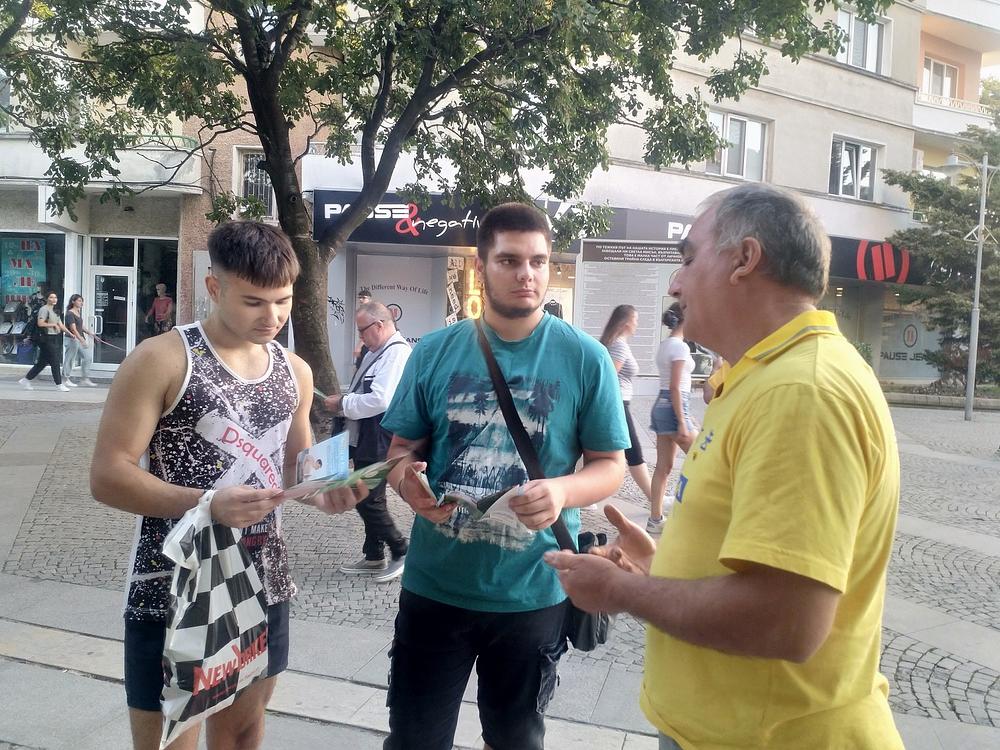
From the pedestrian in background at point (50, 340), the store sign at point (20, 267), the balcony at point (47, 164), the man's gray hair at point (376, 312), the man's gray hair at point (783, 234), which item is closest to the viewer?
the man's gray hair at point (783, 234)

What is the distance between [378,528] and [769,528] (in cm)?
442

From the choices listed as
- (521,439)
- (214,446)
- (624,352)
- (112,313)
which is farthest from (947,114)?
(214,446)

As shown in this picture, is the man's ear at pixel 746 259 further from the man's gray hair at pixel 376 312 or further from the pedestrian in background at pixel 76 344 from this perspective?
the pedestrian in background at pixel 76 344

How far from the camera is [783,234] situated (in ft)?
4.81

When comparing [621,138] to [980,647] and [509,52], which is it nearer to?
[509,52]

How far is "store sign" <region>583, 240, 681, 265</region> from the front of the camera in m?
17.6

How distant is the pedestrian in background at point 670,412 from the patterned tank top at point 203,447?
4.99 m

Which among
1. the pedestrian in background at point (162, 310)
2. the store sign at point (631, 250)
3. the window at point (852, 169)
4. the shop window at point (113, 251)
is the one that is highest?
the window at point (852, 169)

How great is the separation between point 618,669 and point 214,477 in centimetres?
268

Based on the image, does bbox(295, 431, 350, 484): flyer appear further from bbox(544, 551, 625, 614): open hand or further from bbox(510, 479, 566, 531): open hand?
bbox(544, 551, 625, 614): open hand

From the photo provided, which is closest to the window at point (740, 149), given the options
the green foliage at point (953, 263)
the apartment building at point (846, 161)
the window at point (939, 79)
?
the apartment building at point (846, 161)

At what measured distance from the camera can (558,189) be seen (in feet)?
33.4

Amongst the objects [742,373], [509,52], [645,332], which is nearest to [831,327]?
[742,373]

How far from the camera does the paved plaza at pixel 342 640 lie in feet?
11.4
